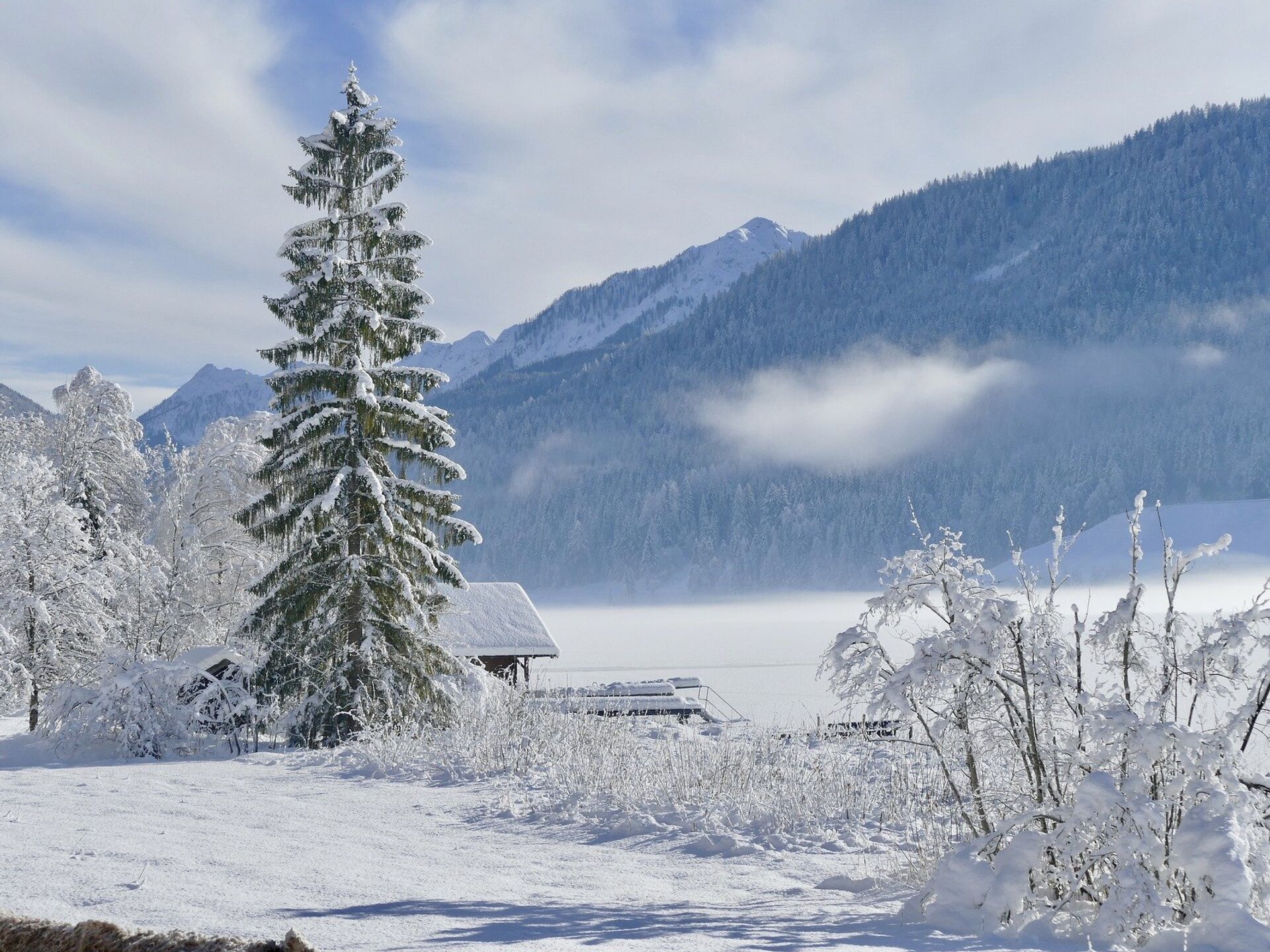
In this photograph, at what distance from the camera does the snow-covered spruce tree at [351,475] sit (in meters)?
16.9

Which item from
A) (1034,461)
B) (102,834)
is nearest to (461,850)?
(102,834)

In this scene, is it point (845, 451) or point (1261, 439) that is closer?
point (1261, 439)

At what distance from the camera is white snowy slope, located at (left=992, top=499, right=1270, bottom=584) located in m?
117

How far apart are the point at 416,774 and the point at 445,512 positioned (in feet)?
20.3

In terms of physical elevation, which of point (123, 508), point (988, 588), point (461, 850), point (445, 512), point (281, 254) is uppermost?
point (281, 254)

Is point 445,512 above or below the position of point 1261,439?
below

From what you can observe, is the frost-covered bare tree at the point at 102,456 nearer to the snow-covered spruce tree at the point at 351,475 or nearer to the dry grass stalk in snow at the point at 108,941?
the snow-covered spruce tree at the point at 351,475

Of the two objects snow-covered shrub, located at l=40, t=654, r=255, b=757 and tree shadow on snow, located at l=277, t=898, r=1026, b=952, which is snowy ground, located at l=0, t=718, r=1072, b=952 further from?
snow-covered shrub, located at l=40, t=654, r=255, b=757

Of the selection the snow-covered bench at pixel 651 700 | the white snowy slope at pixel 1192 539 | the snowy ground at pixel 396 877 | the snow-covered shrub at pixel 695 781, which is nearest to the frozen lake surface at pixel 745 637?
the snow-covered shrub at pixel 695 781

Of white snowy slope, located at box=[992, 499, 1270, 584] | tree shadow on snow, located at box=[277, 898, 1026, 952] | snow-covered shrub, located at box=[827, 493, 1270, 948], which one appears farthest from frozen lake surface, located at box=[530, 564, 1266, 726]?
tree shadow on snow, located at box=[277, 898, 1026, 952]

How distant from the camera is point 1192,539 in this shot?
126m

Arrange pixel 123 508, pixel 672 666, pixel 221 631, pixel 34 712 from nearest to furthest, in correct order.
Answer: pixel 34 712 < pixel 221 631 < pixel 123 508 < pixel 672 666

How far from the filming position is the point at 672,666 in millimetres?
68250

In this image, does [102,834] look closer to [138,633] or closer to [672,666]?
[138,633]
